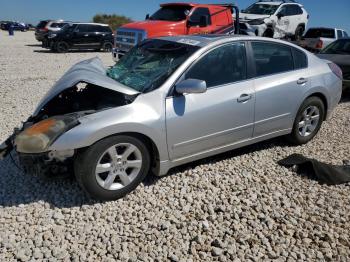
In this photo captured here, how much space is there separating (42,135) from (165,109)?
1207mm

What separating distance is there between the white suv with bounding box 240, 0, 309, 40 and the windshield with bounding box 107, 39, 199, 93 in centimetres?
1018

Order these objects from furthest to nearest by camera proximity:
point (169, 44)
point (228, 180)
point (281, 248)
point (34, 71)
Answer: point (34, 71) → point (169, 44) → point (228, 180) → point (281, 248)

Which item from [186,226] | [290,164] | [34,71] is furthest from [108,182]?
[34,71]

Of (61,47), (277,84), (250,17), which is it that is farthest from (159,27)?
(61,47)

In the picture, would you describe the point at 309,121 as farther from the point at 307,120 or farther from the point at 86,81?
the point at 86,81

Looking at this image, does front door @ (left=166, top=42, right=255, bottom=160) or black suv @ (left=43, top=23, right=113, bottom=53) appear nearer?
front door @ (left=166, top=42, right=255, bottom=160)

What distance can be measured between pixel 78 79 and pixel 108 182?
3.71 ft

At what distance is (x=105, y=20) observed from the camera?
47750 mm

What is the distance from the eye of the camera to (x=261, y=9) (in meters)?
15.4

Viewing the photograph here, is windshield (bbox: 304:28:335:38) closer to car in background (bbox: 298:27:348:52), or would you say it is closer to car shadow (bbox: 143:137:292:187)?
car in background (bbox: 298:27:348:52)

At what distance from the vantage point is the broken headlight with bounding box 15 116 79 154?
3.10 meters

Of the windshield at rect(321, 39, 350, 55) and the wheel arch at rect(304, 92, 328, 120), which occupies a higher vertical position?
the windshield at rect(321, 39, 350, 55)

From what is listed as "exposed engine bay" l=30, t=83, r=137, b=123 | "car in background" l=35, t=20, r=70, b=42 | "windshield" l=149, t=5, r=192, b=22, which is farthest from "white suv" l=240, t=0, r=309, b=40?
"car in background" l=35, t=20, r=70, b=42

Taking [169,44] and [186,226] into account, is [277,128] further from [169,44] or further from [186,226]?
[186,226]
